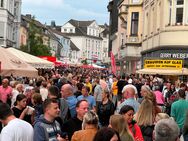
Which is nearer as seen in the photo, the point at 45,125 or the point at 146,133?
the point at 45,125

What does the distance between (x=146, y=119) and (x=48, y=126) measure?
199 cm

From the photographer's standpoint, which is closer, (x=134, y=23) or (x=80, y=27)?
(x=134, y=23)

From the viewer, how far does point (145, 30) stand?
4747 cm

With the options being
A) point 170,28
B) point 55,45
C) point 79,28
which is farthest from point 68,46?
point 170,28

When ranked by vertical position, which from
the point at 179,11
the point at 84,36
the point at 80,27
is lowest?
the point at 179,11

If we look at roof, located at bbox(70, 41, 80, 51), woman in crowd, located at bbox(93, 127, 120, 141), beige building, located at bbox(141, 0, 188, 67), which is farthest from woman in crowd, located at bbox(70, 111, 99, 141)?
roof, located at bbox(70, 41, 80, 51)

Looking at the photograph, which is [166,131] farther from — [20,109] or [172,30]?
[172,30]

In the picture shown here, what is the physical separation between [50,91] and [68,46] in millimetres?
160570

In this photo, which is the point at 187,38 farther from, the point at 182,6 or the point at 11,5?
the point at 11,5

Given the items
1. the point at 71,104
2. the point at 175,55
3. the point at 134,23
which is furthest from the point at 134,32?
the point at 71,104

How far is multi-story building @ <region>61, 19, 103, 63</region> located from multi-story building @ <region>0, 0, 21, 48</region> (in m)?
94.4

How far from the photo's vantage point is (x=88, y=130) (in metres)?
7.07

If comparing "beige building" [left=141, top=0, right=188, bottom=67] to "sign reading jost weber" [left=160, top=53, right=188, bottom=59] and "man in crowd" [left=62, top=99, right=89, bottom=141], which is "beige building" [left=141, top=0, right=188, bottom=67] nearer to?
"sign reading jost weber" [left=160, top=53, right=188, bottom=59]

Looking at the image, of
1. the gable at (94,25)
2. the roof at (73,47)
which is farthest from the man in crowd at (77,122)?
the gable at (94,25)
